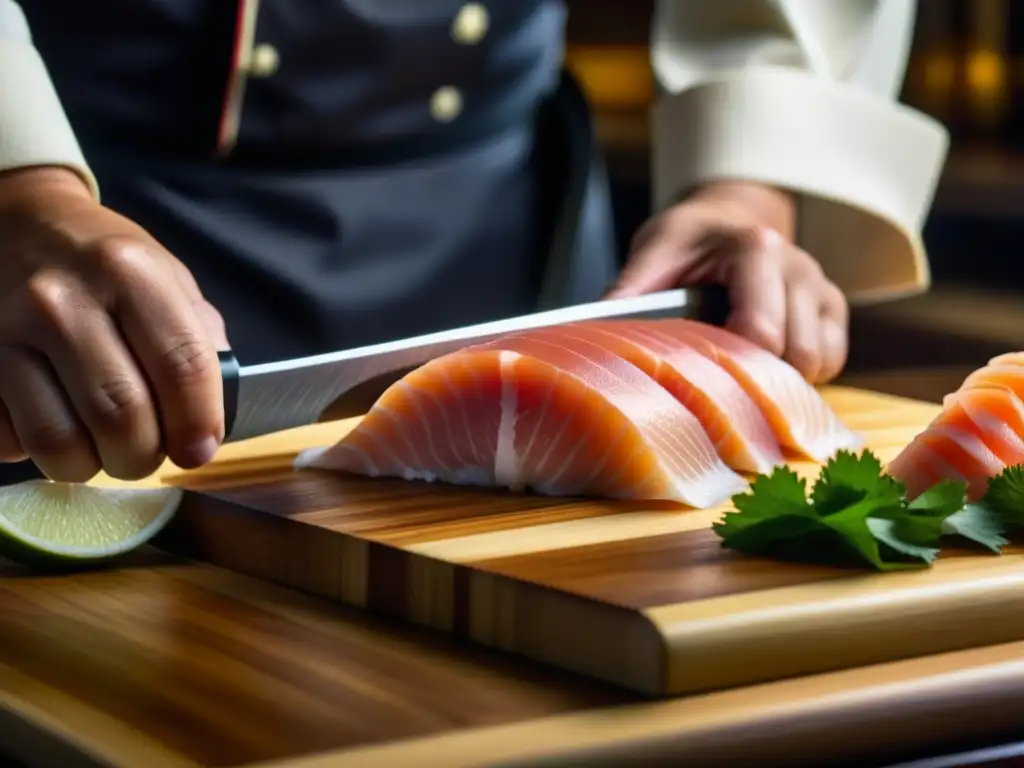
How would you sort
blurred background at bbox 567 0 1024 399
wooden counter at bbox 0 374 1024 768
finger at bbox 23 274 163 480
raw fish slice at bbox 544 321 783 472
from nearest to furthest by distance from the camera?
wooden counter at bbox 0 374 1024 768 → finger at bbox 23 274 163 480 → raw fish slice at bbox 544 321 783 472 → blurred background at bbox 567 0 1024 399

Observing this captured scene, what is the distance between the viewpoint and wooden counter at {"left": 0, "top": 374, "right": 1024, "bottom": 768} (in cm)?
104

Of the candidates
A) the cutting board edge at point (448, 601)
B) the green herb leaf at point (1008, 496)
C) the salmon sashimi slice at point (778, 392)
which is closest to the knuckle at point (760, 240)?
the salmon sashimi slice at point (778, 392)

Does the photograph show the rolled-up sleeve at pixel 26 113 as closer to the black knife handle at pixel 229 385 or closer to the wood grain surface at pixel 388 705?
the black knife handle at pixel 229 385

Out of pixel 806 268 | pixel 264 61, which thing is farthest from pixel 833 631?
pixel 264 61

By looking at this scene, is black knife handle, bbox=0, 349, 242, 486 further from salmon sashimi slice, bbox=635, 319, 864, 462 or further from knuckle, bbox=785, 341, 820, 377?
knuckle, bbox=785, 341, 820, 377

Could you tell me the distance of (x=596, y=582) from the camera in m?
1.23

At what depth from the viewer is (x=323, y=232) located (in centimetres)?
212

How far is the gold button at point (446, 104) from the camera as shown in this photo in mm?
2107

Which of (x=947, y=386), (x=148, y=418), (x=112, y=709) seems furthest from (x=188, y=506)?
(x=947, y=386)

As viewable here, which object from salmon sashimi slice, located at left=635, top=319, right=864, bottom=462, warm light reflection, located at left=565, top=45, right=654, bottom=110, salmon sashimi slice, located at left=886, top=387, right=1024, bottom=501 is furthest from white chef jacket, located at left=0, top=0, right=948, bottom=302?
warm light reflection, located at left=565, top=45, right=654, bottom=110

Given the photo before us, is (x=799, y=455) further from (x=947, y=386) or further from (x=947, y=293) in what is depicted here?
(x=947, y=293)

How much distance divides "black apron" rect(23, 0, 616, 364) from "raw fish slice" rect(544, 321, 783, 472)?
506 mm

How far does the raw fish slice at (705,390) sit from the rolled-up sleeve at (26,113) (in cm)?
49

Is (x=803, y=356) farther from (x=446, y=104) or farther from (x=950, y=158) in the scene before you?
(x=950, y=158)
